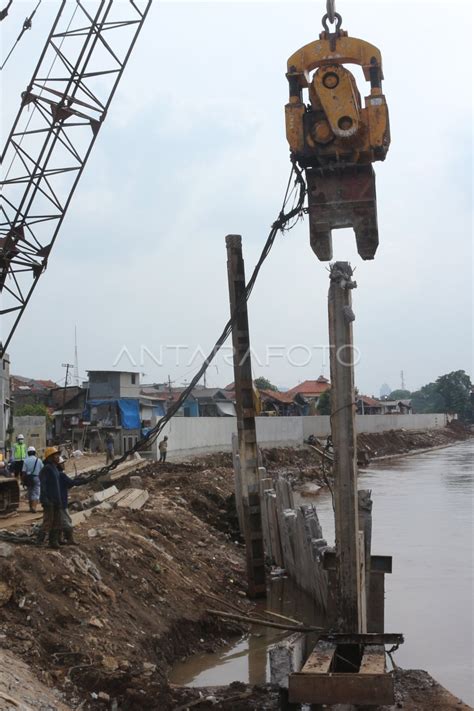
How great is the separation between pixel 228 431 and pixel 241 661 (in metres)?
35.4

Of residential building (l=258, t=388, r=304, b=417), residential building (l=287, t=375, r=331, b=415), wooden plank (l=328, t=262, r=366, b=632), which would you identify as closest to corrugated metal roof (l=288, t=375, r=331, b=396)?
residential building (l=287, t=375, r=331, b=415)

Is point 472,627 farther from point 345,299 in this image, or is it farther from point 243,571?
point 345,299

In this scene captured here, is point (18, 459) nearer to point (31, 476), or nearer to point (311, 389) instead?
point (31, 476)

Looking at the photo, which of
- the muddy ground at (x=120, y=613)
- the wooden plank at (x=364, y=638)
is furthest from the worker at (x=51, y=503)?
the wooden plank at (x=364, y=638)

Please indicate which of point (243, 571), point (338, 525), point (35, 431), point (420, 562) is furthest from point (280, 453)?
point (338, 525)

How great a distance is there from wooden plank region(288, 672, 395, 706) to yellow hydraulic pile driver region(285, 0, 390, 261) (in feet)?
13.4

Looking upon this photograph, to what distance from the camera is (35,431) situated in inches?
1271

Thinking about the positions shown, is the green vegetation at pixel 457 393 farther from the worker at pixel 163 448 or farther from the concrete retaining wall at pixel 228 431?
the worker at pixel 163 448

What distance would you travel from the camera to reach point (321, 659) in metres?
7.20

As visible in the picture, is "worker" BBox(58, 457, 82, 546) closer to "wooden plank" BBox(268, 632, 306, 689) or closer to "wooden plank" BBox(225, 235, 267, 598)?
"wooden plank" BBox(225, 235, 267, 598)

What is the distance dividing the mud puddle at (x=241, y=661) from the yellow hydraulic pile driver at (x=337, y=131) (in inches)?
207

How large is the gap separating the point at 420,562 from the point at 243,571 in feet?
19.1

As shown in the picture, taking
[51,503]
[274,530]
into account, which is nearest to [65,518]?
[51,503]

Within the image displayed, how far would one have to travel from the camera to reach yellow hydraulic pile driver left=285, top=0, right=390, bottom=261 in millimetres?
7801
